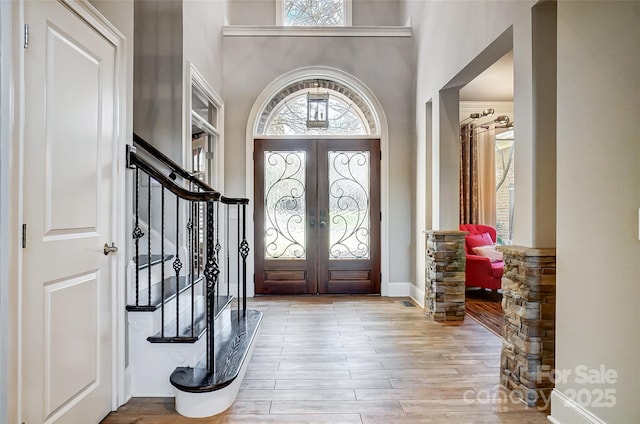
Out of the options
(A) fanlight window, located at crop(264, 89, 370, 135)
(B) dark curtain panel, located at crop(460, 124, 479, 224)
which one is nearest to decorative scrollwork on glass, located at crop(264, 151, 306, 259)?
(A) fanlight window, located at crop(264, 89, 370, 135)

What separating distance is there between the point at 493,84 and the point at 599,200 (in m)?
3.93

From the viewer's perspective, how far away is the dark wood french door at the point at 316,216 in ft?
17.0

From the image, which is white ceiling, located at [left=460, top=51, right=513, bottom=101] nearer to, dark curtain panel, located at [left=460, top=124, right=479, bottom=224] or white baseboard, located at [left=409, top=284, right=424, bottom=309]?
dark curtain panel, located at [left=460, top=124, right=479, bottom=224]

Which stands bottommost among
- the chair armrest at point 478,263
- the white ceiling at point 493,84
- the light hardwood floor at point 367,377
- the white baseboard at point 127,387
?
the light hardwood floor at point 367,377

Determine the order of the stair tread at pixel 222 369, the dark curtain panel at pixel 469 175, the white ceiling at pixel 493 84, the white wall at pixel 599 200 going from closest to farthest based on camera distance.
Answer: the white wall at pixel 599 200, the stair tread at pixel 222 369, the white ceiling at pixel 493 84, the dark curtain panel at pixel 469 175

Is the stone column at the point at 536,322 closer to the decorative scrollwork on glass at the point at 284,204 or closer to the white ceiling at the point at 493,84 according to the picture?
the white ceiling at the point at 493,84

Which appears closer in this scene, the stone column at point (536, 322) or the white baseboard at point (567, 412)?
the white baseboard at point (567, 412)

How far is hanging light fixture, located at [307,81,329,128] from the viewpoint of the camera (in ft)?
15.8

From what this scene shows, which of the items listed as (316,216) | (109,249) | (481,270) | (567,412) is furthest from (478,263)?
(109,249)

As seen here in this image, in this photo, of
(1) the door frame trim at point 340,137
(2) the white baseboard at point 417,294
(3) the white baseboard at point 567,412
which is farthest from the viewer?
(1) the door frame trim at point 340,137

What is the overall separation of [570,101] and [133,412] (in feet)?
9.69

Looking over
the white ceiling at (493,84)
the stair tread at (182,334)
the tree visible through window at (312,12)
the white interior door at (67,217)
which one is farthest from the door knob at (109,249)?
the tree visible through window at (312,12)

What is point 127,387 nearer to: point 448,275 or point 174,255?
point 174,255

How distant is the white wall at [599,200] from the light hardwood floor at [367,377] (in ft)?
1.76
